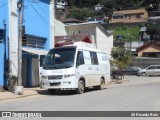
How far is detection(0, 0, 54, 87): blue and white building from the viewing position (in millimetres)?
24406

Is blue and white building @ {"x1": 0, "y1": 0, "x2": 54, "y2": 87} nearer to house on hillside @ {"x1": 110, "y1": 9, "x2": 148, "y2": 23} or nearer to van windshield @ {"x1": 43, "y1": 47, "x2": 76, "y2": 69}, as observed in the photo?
van windshield @ {"x1": 43, "y1": 47, "x2": 76, "y2": 69}

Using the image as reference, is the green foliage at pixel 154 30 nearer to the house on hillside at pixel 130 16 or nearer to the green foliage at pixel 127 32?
the green foliage at pixel 127 32

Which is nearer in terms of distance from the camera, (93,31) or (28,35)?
(28,35)

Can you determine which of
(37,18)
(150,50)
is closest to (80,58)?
(37,18)

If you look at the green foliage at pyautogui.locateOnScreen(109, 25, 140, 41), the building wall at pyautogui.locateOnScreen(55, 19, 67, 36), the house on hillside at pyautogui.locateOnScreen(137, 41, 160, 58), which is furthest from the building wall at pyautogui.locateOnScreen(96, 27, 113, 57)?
the green foliage at pyautogui.locateOnScreen(109, 25, 140, 41)

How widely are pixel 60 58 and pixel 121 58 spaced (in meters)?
25.1

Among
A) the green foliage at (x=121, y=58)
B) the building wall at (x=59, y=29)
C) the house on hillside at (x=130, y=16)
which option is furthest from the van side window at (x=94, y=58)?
the house on hillside at (x=130, y=16)

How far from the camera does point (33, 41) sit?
2873cm

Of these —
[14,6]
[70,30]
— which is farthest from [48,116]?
[70,30]

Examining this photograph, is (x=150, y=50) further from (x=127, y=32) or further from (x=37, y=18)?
(x=37, y=18)

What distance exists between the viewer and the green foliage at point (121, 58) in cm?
4512

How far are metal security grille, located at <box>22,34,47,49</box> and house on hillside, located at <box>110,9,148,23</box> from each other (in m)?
80.5

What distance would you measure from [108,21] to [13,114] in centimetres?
9795

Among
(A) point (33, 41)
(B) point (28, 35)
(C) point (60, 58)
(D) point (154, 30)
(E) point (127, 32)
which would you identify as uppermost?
(E) point (127, 32)
